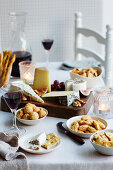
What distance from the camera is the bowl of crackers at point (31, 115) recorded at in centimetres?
138

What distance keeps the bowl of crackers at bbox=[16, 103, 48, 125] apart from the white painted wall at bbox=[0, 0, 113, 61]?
2244 millimetres

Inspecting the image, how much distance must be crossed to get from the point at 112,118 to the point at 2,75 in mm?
703

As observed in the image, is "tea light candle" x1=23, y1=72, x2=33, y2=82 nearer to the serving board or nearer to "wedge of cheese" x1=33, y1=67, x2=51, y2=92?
"wedge of cheese" x1=33, y1=67, x2=51, y2=92

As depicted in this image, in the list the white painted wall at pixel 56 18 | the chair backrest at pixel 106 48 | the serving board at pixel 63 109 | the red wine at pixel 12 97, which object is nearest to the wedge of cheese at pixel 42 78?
the serving board at pixel 63 109

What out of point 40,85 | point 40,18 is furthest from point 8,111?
point 40,18

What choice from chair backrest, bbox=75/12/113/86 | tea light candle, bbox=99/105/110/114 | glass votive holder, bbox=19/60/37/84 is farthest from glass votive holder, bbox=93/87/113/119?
chair backrest, bbox=75/12/113/86

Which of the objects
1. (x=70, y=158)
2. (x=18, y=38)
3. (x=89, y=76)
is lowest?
(x=70, y=158)

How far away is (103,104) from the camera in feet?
4.98

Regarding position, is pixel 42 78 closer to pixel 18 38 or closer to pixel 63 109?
pixel 63 109

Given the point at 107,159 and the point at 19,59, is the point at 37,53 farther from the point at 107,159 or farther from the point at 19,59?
the point at 107,159

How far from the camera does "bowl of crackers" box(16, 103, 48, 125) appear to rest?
1382 millimetres

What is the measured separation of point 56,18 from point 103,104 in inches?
88.0

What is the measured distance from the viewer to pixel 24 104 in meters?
1.58

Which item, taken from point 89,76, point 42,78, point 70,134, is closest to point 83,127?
point 70,134
